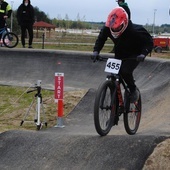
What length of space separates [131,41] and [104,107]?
3.24ft

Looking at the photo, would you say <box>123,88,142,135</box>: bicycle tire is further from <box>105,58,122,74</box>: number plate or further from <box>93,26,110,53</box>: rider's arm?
<box>93,26,110,53</box>: rider's arm

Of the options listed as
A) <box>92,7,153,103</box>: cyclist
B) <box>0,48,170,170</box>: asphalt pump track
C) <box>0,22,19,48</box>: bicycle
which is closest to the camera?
<box>0,48,170,170</box>: asphalt pump track

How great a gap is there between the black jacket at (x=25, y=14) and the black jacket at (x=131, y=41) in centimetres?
1064

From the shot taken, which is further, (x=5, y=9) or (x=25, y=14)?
(x=25, y=14)

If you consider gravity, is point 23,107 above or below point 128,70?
below

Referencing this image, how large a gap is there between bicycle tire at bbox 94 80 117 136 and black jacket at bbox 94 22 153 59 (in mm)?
525

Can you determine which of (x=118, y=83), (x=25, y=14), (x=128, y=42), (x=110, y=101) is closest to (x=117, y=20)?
(x=128, y=42)

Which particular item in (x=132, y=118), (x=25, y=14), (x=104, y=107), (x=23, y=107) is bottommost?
(x=23, y=107)

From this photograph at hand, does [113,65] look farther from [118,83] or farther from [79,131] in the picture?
[79,131]

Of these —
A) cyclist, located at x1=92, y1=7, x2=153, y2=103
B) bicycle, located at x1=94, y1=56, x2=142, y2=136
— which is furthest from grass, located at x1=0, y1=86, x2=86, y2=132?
cyclist, located at x1=92, y1=7, x2=153, y2=103

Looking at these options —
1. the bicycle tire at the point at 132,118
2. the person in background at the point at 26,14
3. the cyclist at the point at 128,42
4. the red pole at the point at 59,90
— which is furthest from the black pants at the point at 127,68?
the person in background at the point at 26,14

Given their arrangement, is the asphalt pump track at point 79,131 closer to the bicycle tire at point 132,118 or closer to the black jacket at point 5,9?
the bicycle tire at point 132,118

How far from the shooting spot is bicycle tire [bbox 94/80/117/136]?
5316 millimetres

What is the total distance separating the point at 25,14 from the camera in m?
16.0
